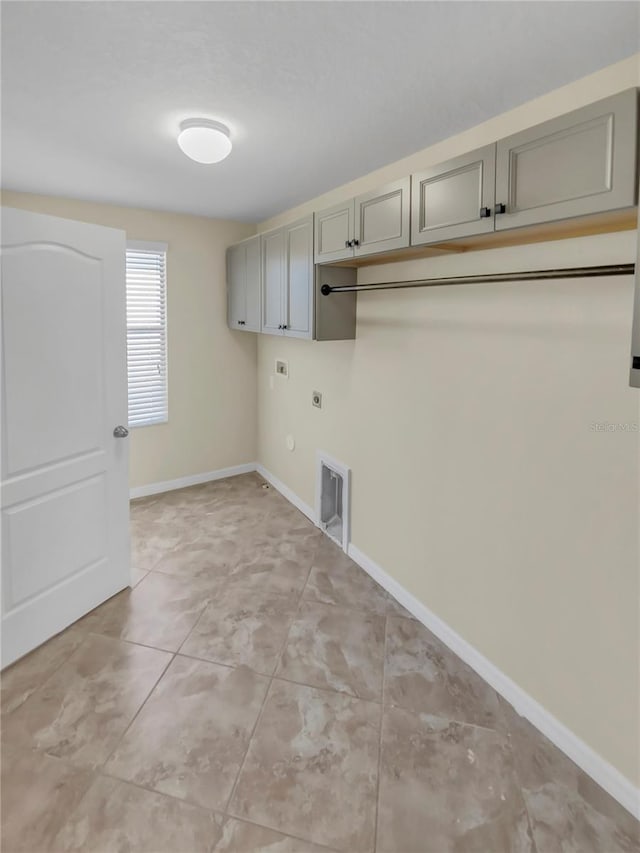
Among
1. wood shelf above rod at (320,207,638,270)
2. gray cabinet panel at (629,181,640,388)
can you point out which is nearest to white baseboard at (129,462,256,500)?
wood shelf above rod at (320,207,638,270)

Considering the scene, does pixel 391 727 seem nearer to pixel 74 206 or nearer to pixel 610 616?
pixel 610 616

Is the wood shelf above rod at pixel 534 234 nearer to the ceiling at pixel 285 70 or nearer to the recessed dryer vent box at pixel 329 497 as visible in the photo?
the ceiling at pixel 285 70

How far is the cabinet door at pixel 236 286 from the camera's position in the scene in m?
4.11

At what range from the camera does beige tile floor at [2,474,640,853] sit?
1545mm

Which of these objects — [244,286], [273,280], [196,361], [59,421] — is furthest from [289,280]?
[59,421]

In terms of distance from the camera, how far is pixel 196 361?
14.5ft

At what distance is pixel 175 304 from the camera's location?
165 inches

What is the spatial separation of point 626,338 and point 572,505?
0.63 m

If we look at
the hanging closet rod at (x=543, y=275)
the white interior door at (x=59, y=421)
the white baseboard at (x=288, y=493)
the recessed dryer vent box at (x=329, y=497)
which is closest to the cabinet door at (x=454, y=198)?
the hanging closet rod at (x=543, y=275)

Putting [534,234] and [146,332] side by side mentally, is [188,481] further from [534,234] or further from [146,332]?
[534,234]

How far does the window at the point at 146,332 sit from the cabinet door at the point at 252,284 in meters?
0.72

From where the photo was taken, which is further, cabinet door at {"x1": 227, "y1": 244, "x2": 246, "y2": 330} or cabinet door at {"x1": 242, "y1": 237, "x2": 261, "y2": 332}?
cabinet door at {"x1": 227, "y1": 244, "x2": 246, "y2": 330}

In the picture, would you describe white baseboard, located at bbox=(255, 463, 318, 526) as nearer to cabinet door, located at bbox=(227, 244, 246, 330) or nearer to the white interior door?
cabinet door, located at bbox=(227, 244, 246, 330)

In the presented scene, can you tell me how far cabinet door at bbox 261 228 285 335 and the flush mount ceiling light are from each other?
1142 millimetres
